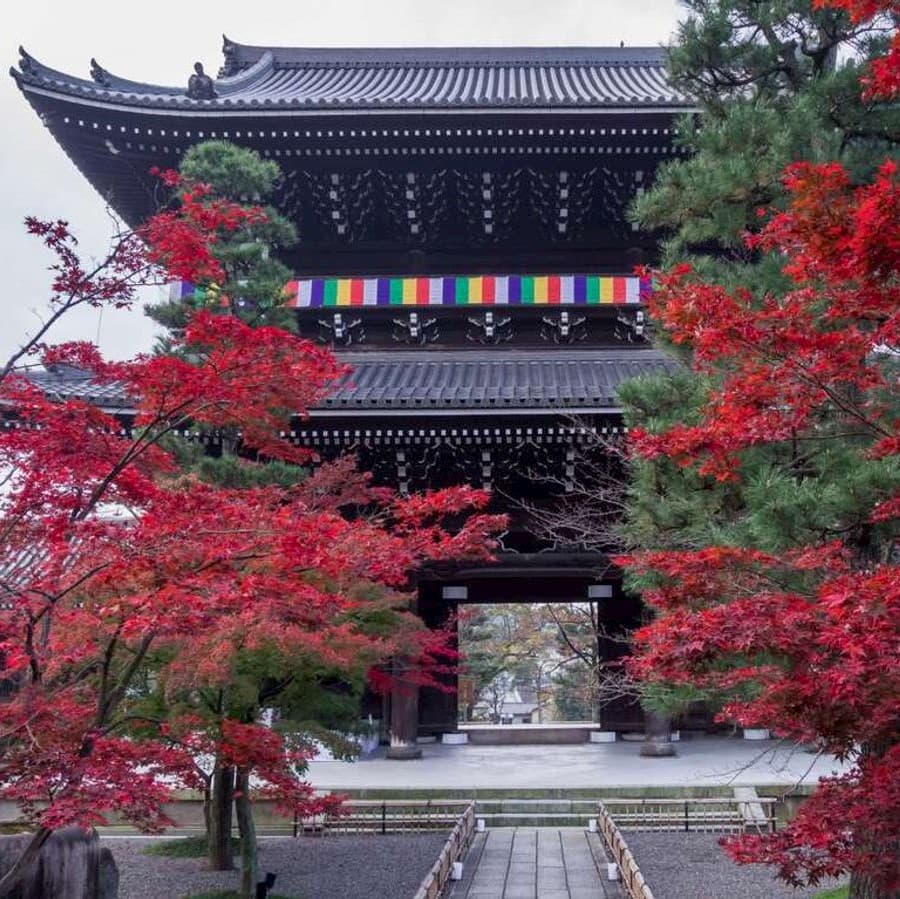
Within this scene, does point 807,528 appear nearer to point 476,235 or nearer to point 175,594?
point 175,594

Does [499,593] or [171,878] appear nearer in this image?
[171,878]

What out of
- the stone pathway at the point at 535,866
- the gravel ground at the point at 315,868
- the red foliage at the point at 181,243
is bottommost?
the gravel ground at the point at 315,868

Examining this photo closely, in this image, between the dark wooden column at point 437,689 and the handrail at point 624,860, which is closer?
the handrail at point 624,860

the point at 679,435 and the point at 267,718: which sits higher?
the point at 679,435

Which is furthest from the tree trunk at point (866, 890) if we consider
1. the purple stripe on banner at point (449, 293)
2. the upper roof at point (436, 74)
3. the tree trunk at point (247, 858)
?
the upper roof at point (436, 74)

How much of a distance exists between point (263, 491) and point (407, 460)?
16.8 feet

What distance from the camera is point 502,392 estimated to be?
440 inches

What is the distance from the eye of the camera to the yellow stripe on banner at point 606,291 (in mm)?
13055

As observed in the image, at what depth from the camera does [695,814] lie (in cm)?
1102

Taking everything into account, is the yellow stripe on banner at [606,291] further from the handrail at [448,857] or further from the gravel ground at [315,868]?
the gravel ground at [315,868]

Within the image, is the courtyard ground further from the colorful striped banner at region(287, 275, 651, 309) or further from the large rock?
the colorful striped banner at region(287, 275, 651, 309)

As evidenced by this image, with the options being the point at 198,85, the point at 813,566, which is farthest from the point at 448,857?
the point at 198,85

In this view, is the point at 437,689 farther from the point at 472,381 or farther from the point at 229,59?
the point at 229,59

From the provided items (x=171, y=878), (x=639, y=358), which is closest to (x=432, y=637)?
(x=171, y=878)
